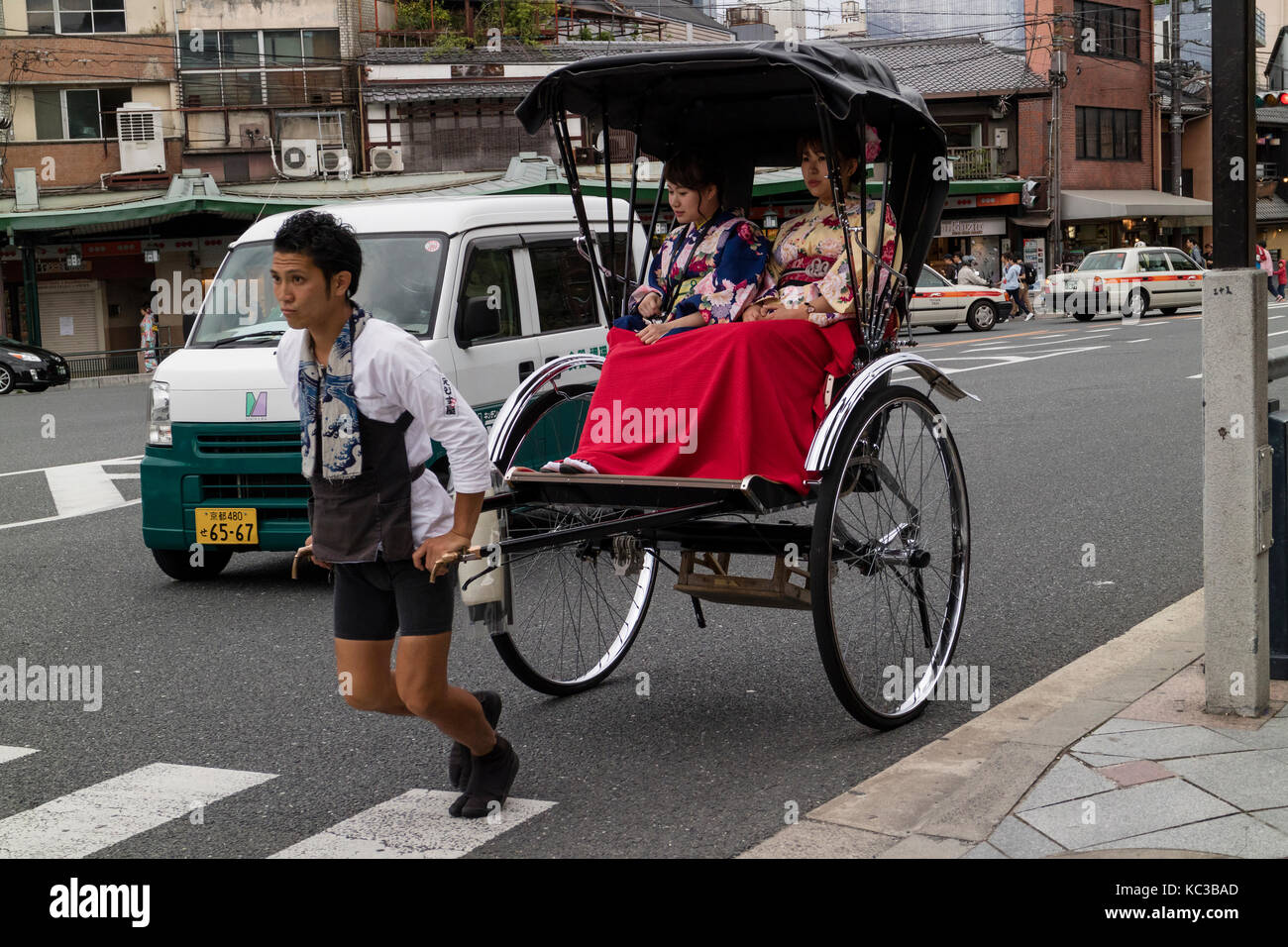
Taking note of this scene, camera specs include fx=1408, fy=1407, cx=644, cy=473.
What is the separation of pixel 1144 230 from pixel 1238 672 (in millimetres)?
48701

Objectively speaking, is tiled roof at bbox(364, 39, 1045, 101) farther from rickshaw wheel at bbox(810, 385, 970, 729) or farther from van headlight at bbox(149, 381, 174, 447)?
rickshaw wheel at bbox(810, 385, 970, 729)

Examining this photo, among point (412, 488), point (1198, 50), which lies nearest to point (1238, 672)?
point (412, 488)

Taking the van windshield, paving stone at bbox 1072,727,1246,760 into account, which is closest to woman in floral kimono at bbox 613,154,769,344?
paving stone at bbox 1072,727,1246,760

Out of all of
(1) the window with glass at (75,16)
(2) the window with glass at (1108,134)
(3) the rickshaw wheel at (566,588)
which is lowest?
(3) the rickshaw wheel at (566,588)

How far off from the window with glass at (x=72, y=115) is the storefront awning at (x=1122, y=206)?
29.5m

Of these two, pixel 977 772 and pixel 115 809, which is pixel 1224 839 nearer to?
pixel 977 772

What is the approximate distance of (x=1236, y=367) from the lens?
4.61m

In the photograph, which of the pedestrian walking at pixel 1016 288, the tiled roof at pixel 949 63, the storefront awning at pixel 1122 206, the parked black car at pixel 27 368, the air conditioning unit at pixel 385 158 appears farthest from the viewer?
the storefront awning at pixel 1122 206

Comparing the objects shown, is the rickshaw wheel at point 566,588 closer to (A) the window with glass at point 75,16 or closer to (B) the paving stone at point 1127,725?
(B) the paving stone at point 1127,725

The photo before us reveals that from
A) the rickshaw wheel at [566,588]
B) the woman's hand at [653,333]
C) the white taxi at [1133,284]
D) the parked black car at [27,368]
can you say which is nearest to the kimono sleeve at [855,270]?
the woman's hand at [653,333]

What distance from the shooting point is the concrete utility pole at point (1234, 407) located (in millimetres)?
4574

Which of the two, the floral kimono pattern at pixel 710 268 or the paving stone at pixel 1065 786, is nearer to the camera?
the paving stone at pixel 1065 786

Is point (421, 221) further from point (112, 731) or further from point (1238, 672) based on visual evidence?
point (1238, 672)

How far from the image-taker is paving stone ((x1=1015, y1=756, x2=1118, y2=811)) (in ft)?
13.2
